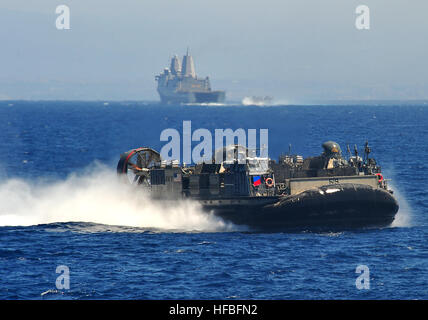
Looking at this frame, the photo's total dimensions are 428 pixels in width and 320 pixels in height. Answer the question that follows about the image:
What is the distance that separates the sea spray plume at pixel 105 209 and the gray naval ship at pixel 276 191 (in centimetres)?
66

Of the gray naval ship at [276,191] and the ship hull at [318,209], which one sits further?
the gray naval ship at [276,191]

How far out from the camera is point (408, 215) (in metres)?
47.8

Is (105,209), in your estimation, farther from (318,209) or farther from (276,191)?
(318,209)

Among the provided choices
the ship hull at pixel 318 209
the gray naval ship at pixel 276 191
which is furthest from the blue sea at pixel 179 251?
the gray naval ship at pixel 276 191

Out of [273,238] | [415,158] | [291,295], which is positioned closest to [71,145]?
[415,158]

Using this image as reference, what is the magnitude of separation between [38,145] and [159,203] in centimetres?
6861

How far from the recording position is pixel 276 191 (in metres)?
43.7

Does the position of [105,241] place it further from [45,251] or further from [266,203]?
[266,203]

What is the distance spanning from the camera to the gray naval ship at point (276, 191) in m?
42.4

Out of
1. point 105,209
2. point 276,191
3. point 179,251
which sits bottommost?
point 179,251

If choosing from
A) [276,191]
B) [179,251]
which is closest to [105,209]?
[179,251]

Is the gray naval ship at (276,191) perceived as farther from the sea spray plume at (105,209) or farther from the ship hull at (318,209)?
the sea spray plume at (105,209)

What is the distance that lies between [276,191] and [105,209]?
10.7 m

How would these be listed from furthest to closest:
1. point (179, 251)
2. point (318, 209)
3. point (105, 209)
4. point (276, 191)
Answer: point (105, 209) → point (276, 191) → point (318, 209) → point (179, 251)
